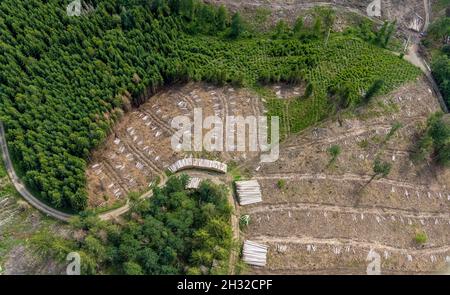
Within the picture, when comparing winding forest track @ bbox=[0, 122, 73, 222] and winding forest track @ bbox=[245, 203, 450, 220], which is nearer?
winding forest track @ bbox=[0, 122, 73, 222]

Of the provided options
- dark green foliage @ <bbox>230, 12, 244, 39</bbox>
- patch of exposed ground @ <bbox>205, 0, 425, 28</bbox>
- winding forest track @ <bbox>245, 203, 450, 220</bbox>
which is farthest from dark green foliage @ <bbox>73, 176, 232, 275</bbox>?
patch of exposed ground @ <bbox>205, 0, 425, 28</bbox>

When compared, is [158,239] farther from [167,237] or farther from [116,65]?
[116,65]

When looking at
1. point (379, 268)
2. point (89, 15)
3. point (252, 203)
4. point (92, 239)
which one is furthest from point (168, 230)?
point (89, 15)

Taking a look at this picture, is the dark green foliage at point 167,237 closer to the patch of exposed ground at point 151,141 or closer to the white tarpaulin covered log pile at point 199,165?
the white tarpaulin covered log pile at point 199,165

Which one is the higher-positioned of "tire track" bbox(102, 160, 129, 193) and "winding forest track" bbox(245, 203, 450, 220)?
"winding forest track" bbox(245, 203, 450, 220)

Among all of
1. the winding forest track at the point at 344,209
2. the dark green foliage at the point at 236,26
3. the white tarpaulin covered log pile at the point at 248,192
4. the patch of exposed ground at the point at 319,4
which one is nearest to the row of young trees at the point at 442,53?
the patch of exposed ground at the point at 319,4

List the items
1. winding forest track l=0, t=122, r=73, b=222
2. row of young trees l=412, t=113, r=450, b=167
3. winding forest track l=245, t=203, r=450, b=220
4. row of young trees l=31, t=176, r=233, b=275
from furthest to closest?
row of young trees l=412, t=113, r=450, b=167
winding forest track l=245, t=203, r=450, b=220
winding forest track l=0, t=122, r=73, b=222
row of young trees l=31, t=176, r=233, b=275

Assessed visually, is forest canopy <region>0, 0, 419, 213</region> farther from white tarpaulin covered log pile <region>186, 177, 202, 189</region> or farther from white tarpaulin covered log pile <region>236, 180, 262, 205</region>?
white tarpaulin covered log pile <region>186, 177, 202, 189</region>
